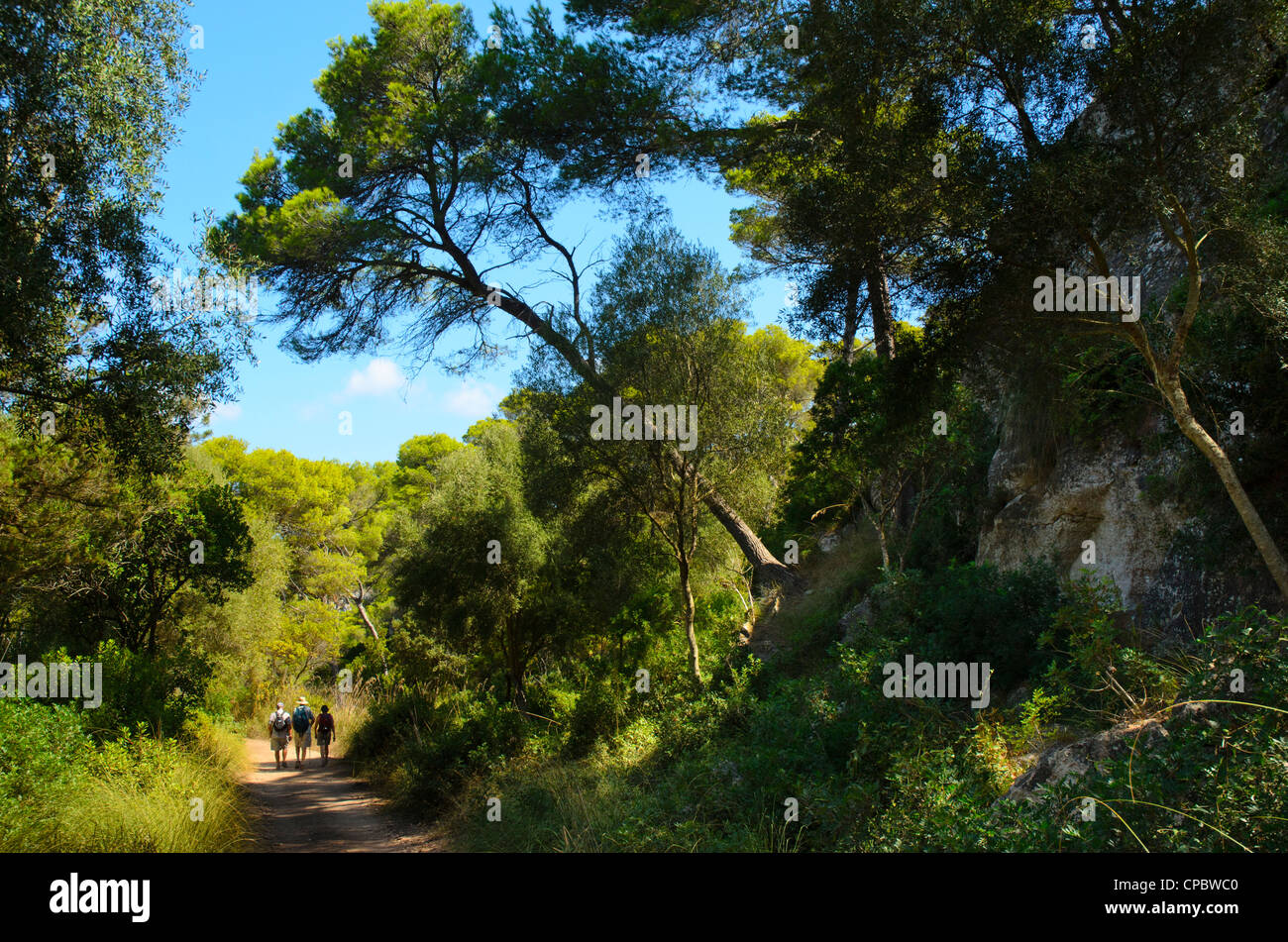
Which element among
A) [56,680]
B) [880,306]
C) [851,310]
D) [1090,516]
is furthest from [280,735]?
[1090,516]

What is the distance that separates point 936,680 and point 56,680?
12241 mm

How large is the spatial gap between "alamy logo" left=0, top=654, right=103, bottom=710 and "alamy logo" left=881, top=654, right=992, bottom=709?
36.3 feet

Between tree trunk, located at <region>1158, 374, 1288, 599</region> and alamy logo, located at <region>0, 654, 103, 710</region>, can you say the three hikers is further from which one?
tree trunk, located at <region>1158, 374, 1288, 599</region>

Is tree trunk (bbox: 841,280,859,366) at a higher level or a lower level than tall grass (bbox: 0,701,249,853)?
higher

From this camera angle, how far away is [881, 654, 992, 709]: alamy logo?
893cm

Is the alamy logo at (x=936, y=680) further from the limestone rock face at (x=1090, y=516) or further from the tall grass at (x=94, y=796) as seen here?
the tall grass at (x=94, y=796)

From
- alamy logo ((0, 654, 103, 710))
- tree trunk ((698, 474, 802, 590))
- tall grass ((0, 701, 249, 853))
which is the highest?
tree trunk ((698, 474, 802, 590))

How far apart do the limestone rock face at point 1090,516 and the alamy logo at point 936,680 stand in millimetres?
1704

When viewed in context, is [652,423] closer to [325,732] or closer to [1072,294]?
[1072,294]

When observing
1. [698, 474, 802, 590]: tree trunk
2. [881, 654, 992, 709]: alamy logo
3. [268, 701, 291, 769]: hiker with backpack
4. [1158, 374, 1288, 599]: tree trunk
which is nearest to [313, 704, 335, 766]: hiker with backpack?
[268, 701, 291, 769]: hiker with backpack

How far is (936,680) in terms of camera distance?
932 centimetres
